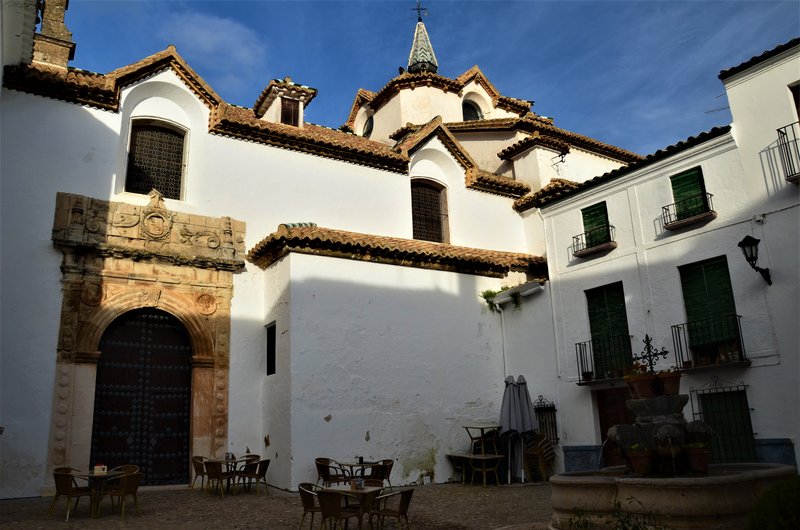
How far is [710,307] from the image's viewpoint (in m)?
11.3

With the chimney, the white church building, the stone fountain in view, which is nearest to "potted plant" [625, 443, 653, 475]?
the stone fountain

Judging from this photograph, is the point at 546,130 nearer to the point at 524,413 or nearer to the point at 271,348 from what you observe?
the point at 524,413

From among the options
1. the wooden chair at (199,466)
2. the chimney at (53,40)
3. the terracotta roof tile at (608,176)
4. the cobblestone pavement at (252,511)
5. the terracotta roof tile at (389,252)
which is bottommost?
the cobblestone pavement at (252,511)

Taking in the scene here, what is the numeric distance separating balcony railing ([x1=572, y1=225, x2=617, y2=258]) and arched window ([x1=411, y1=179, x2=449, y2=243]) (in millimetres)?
3366

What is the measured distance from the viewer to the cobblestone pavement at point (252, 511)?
796cm

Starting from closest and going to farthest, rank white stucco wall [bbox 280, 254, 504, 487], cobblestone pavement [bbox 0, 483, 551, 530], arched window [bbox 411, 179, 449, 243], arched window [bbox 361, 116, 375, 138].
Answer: cobblestone pavement [bbox 0, 483, 551, 530]
white stucco wall [bbox 280, 254, 504, 487]
arched window [bbox 411, 179, 449, 243]
arched window [bbox 361, 116, 375, 138]

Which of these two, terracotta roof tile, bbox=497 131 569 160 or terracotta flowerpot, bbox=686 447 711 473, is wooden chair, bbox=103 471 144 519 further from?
terracotta roof tile, bbox=497 131 569 160

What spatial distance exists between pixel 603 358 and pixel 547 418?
6.17 feet

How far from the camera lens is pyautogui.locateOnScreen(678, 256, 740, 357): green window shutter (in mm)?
10938

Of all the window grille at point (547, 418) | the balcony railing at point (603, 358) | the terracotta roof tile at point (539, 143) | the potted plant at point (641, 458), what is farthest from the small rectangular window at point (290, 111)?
the potted plant at point (641, 458)

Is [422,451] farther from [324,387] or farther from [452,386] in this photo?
[324,387]

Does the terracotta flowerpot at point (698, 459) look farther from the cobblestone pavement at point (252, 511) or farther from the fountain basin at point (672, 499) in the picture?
the cobblestone pavement at point (252, 511)

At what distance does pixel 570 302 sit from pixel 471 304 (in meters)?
2.24

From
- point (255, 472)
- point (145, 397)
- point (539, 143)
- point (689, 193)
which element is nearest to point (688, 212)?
point (689, 193)
